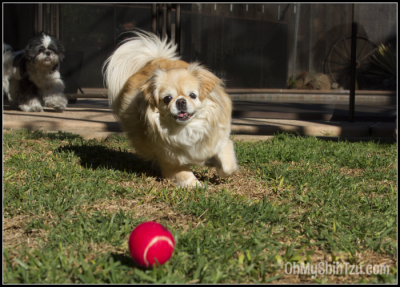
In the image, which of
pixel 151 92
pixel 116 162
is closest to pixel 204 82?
pixel 151 92

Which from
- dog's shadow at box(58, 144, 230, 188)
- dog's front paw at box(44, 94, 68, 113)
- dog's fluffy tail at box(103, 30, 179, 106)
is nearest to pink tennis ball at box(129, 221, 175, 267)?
dog's shadow at box(58, 144, 230, 188)

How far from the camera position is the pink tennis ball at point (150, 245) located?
160 centimetres

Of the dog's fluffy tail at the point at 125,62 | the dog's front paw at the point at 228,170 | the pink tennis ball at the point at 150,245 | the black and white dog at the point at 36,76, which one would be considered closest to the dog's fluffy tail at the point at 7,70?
the black and white dog at the point at 36,76

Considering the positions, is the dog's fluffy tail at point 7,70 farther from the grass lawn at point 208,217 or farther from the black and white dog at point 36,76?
the grass lawn at point 208,217

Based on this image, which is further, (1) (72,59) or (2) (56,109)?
(1) (72,59)

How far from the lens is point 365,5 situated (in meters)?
5.72

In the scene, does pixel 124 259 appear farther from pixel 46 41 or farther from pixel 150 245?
pixel 46 41

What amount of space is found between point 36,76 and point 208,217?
214 inches

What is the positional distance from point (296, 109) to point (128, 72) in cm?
340

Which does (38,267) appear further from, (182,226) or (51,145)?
(51,145)

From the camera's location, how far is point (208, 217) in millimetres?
2285

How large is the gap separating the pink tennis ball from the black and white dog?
5326 millimetres

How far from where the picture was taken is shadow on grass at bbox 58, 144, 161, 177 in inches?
135

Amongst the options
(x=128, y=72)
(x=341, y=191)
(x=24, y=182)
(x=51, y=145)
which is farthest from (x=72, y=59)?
(x=341, y=191)
